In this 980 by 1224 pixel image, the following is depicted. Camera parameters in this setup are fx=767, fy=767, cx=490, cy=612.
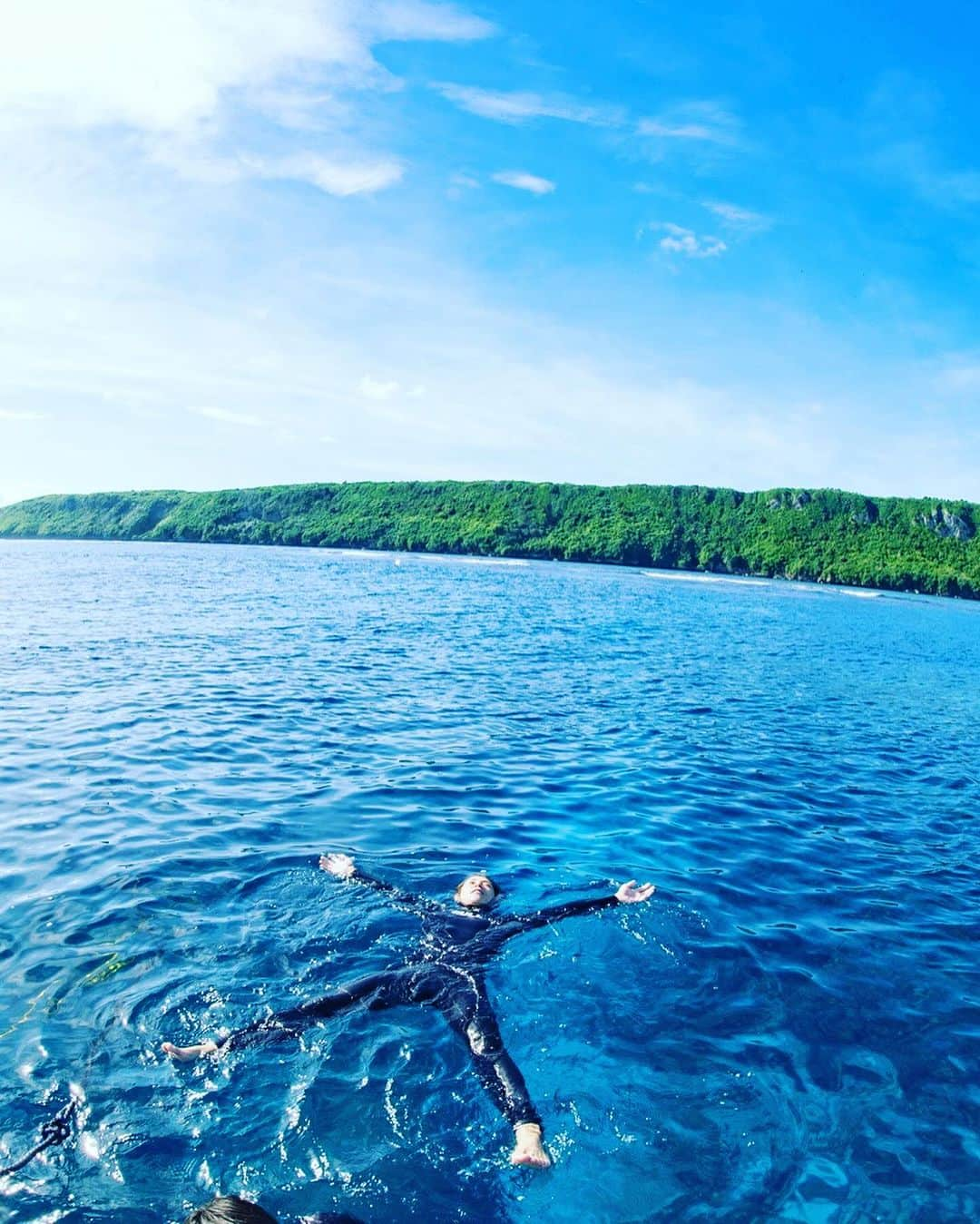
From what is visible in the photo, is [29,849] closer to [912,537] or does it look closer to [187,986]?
[187,986]

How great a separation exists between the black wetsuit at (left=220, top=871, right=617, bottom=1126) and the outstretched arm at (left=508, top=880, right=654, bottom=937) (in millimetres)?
12

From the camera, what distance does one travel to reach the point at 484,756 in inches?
742

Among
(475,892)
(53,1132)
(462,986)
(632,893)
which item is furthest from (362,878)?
(53,1132)

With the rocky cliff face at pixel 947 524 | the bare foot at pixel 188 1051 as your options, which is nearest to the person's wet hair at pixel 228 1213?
the bare foot at pixel 188 1051

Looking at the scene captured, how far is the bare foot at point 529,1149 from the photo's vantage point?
652 cm

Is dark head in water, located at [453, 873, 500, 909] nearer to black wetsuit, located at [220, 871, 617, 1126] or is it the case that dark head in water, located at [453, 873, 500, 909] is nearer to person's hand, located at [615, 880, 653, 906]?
black wetsuit, located at [220, 871, 617, 1126]

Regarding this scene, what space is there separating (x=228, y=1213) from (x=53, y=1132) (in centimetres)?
382

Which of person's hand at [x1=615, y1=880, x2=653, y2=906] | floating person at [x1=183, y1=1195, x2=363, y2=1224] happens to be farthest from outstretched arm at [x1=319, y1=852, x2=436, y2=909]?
floating person at [x1=183, y1=1195, x2=363, y2=1224]

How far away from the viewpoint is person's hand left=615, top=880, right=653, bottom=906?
11.2 m

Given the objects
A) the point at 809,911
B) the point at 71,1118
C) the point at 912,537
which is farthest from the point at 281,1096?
the point at 912,537

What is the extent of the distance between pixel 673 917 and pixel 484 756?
813 centimetres

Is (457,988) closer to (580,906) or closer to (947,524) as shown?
(580,906)

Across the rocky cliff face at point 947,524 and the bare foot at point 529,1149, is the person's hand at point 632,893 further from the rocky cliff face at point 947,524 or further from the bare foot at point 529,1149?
the rocky cliff face at point 947,524

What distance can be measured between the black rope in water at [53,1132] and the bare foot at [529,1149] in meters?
3.83
